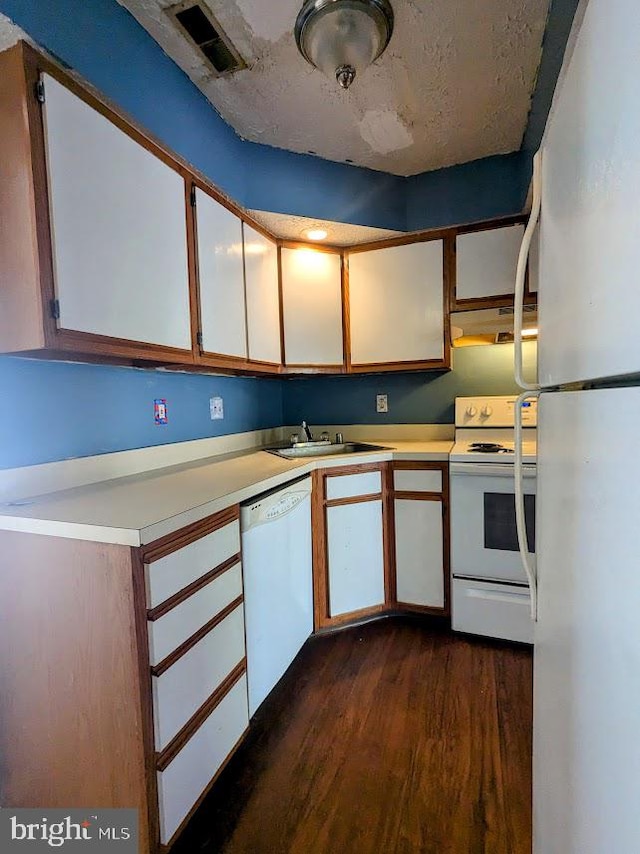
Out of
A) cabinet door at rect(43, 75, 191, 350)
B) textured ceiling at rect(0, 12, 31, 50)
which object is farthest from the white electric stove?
textured ceiling at rect(0, 12, 31, 50)

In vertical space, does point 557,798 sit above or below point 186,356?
below

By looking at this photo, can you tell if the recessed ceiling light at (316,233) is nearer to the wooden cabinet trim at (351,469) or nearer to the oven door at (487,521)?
the wooden cabinet trim at (351,469)

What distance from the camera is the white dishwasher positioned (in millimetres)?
1414

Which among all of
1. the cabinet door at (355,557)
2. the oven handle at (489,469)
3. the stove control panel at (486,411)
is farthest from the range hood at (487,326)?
Answer: the cabinet door at (355,557)

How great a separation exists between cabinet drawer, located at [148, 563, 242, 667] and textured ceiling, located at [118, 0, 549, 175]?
180 centimetres

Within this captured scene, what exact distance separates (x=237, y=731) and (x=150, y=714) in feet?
1.55

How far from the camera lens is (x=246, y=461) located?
1.99 m

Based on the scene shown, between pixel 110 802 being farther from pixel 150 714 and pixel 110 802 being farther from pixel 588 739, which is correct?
pixel 588 739

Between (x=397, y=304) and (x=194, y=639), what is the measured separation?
1.99m

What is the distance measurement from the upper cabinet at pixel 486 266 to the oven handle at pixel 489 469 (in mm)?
873

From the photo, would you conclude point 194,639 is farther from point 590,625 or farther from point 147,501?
point 590,625

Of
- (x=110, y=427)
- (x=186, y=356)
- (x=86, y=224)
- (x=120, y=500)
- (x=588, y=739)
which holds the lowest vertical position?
(x=588, y=739)

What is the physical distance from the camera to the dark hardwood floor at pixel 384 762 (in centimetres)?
113

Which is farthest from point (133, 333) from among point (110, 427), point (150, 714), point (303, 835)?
point (303, 835)
